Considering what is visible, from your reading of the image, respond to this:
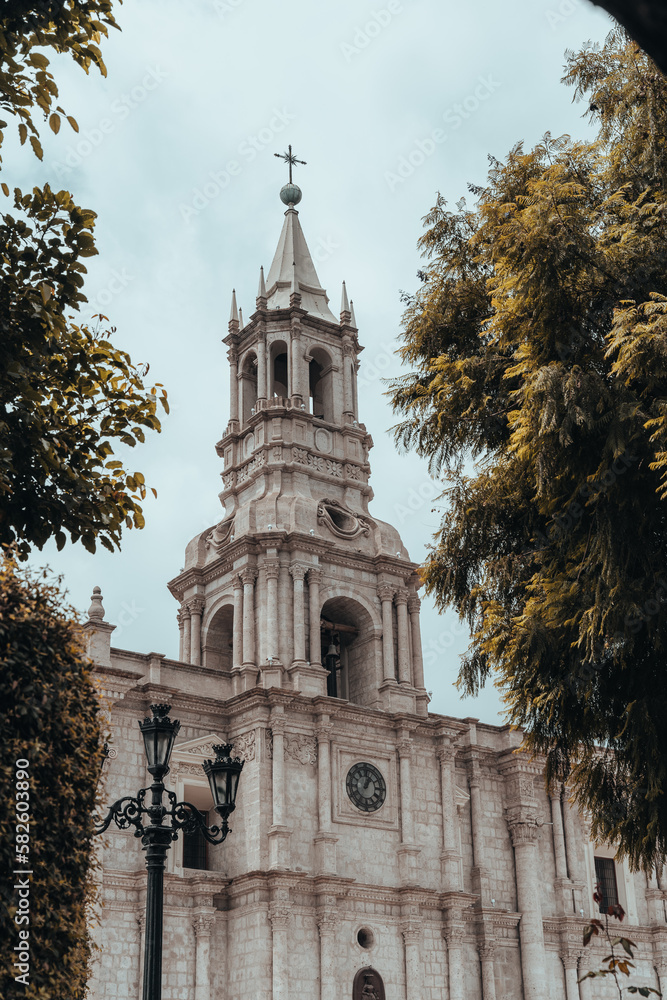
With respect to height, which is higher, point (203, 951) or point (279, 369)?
point (279, 369)

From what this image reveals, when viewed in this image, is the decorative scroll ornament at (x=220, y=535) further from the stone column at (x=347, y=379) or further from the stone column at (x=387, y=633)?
the stone column at (x=347, y=379)

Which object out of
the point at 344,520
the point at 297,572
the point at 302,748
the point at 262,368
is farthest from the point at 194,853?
the point at 262,368

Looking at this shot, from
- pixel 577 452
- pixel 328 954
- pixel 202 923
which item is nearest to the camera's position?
pixel 577 452

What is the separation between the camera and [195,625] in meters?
34.2

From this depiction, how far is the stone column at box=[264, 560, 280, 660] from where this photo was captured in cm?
3091

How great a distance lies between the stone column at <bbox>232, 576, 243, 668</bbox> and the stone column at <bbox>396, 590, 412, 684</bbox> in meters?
4.79

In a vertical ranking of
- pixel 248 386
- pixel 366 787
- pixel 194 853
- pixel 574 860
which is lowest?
pixel 194 853

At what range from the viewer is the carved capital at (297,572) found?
31.8 meters

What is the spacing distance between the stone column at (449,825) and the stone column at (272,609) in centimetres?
587

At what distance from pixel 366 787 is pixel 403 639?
4.72 metres

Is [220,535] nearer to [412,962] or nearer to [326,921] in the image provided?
[326,921]

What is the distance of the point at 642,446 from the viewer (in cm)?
1317

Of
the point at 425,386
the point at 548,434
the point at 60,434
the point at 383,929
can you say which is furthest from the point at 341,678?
the point at 60,434

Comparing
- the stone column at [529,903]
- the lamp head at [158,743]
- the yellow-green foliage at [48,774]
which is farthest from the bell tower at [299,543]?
the yellow-green foliage at [48,774]
